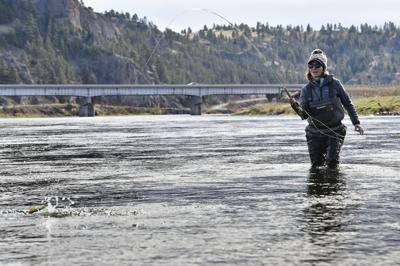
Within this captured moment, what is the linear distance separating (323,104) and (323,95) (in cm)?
24

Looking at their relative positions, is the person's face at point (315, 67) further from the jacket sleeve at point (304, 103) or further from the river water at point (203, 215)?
the river water at point (203, 215)

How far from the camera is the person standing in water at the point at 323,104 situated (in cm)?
1967

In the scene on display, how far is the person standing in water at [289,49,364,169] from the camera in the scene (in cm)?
1967

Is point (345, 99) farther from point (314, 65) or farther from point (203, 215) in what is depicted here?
point (203, 215)

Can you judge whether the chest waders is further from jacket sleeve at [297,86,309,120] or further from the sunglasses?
the sunglasses

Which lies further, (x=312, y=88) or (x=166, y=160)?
(x=166, y=160)

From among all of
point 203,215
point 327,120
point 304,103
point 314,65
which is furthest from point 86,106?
point 203,215

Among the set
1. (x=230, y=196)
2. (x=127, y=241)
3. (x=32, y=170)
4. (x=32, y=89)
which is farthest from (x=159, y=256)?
(x=32, y=89)

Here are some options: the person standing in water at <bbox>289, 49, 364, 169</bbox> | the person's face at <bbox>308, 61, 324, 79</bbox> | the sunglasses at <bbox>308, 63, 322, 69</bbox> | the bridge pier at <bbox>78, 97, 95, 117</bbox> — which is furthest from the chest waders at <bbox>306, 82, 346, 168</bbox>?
the bridge pier at <bbox>78, 97, 95, 117</bbox>

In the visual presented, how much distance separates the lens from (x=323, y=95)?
1989cm

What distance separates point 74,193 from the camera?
16.1 m

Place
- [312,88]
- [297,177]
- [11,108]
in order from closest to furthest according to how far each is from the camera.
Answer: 1. [297,177]
2. [312,88]
3. [11,108]

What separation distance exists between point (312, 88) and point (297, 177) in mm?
2645

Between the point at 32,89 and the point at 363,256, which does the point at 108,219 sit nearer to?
the point at 363,256
